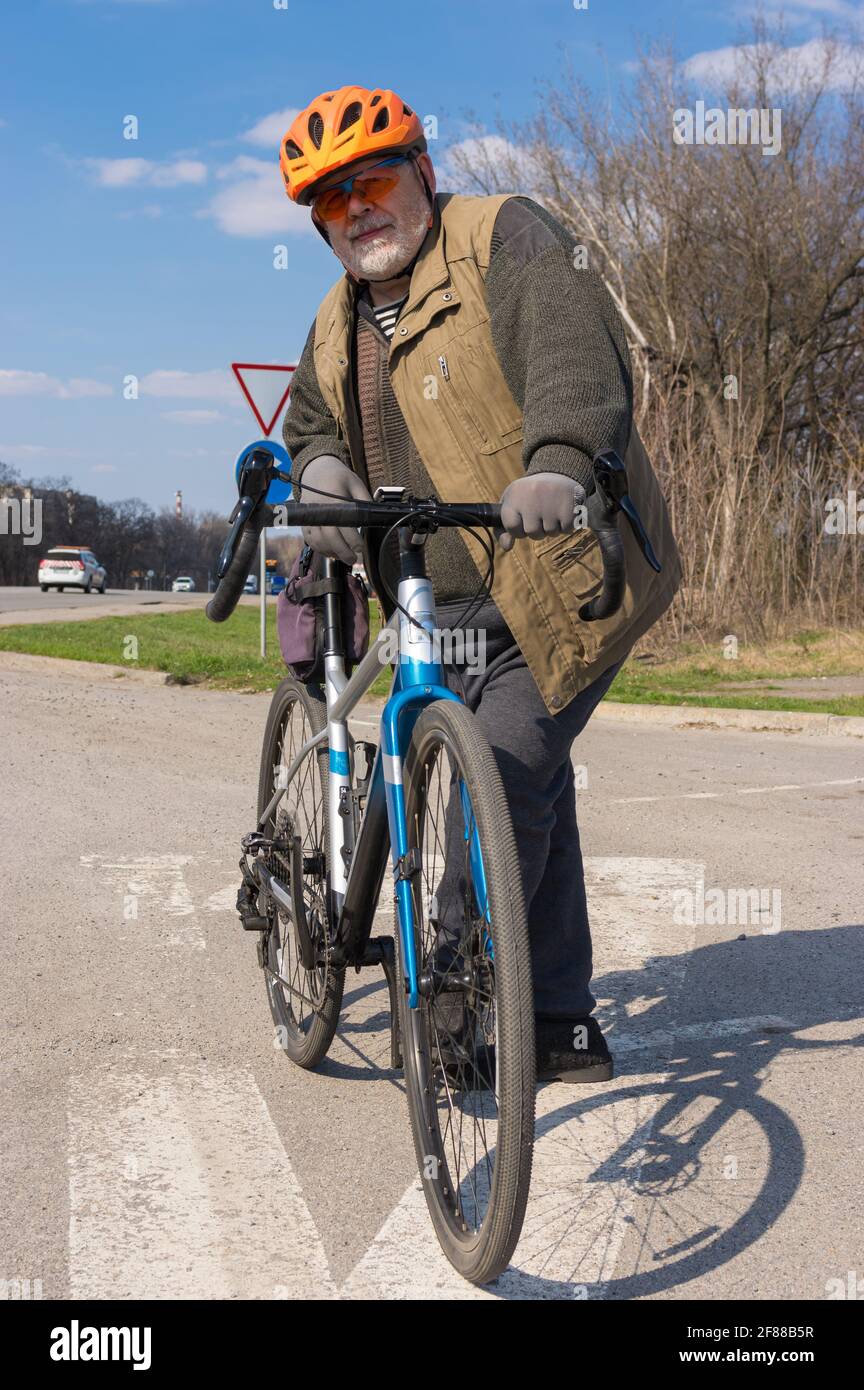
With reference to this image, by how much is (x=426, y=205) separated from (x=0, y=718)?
8238mm

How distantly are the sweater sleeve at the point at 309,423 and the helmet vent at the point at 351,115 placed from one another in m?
0.65

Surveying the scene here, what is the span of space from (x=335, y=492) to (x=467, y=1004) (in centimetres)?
117

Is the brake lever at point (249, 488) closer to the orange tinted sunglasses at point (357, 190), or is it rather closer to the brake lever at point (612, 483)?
the brake lever at point (612, 483)

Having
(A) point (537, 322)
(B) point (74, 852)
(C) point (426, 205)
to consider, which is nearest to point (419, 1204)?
(A) point (537, 322)

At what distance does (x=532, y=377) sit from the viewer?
309 centimetres

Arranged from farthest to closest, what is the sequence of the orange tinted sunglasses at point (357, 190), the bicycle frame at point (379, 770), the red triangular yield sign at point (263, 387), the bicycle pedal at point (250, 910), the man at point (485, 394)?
1. the red triangular yield sign at point (263, 387)
2. the bicycle pedal at point (250, 910)
3. the orange tinted sunglasses at point (357, 190)
4. the man at point (485, 394)
5. the bicycle frame at point (379, 770)

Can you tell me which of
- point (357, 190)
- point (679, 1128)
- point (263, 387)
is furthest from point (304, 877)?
point (263, 387)

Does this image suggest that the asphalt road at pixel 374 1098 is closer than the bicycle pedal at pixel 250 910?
Yes

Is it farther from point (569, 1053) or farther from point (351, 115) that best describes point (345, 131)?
point (569, 1053)

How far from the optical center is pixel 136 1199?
313 cm

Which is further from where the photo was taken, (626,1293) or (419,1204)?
(419,1204)

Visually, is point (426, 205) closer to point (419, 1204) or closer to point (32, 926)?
point (419, 1204)

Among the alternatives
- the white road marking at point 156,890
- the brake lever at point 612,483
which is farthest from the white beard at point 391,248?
the white road marking at point 156,890

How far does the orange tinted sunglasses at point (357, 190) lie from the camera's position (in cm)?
325
